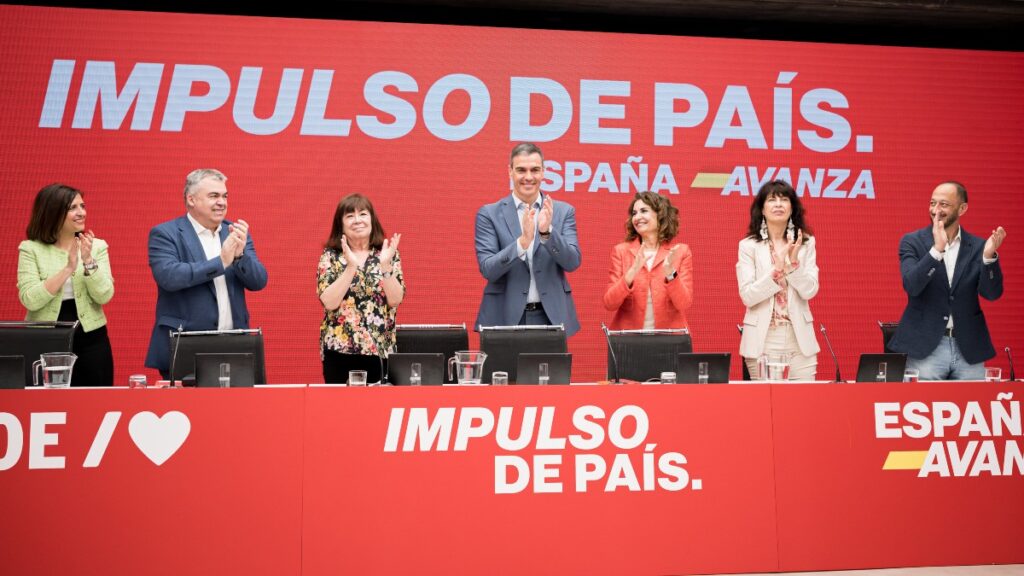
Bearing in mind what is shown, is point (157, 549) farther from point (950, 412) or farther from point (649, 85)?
point (649, 85)

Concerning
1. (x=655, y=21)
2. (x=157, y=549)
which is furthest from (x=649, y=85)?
(x=157, y=549)

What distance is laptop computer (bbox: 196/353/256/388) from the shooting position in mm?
2619

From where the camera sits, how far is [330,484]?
250 cm

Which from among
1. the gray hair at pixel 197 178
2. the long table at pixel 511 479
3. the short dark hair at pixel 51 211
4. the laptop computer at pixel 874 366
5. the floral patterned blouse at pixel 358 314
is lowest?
the long table at pixel 511 479

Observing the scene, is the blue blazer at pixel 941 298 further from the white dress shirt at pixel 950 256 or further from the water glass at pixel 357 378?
the water glass at pixel 357 378

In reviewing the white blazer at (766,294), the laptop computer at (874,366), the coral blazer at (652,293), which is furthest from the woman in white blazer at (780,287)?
the laptop computer at (874,366)

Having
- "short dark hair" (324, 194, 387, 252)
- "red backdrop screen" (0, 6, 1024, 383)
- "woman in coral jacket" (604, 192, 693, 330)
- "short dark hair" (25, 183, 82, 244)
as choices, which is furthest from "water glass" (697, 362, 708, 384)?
"short dark hair" (25, 183, 82, 244)

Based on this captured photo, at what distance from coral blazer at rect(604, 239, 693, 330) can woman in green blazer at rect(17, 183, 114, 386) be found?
210cm

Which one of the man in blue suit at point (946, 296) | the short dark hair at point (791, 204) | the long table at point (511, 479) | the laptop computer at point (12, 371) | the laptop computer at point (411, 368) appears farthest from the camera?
the short dark hair at point (791, 204)

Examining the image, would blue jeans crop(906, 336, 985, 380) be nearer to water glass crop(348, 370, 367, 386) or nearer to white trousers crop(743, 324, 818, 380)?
white trousers crop(743, 324, 818, 380)

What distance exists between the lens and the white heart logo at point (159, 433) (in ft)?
7.97

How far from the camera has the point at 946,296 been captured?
374 centimetres

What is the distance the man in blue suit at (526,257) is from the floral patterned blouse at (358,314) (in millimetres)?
557

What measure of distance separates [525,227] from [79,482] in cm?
191
